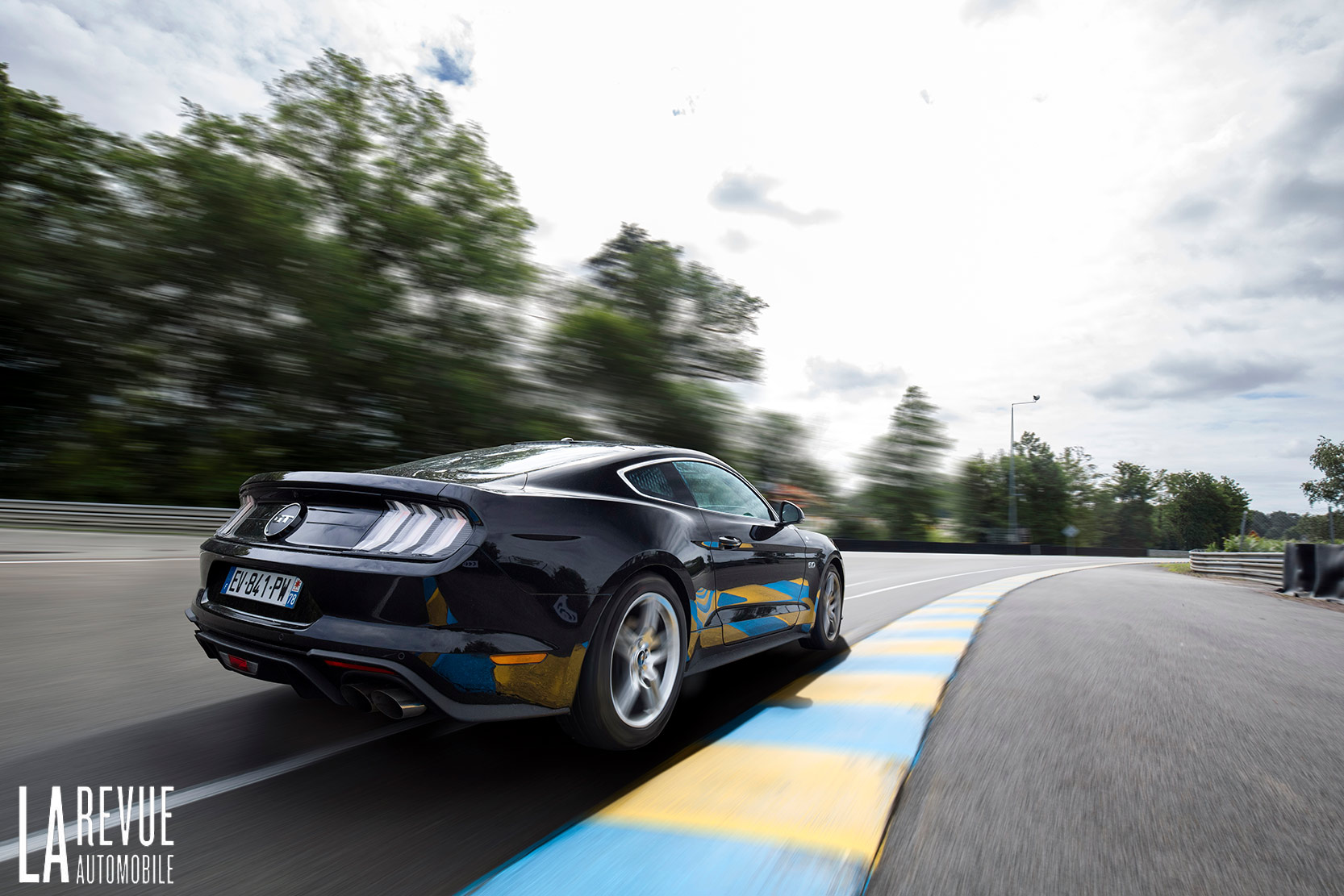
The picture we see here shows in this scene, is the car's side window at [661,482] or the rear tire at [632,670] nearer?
the rear tire at [632,670]

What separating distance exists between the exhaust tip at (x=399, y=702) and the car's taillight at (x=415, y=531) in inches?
18.3

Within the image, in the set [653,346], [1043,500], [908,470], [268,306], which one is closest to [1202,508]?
[1043,500]

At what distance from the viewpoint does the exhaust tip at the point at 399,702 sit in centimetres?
268

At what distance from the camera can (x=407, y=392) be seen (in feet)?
87.5

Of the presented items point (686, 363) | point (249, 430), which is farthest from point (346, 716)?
point (686, 363)

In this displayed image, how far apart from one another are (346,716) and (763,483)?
128ft

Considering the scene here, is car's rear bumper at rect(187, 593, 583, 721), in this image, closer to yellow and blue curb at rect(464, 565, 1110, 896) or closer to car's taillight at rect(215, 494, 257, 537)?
yellow and blue curb at rect(464, 565, 1110, 896)

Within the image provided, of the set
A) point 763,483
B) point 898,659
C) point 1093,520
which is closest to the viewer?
point 898,659

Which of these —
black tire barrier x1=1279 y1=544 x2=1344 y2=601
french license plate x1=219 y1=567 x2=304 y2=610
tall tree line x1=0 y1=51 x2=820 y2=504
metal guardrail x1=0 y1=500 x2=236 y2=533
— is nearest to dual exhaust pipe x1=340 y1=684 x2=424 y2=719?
french license plate x1=219 y1=567 x2=304 y2=610

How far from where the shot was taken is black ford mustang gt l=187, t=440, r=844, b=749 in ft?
8.91

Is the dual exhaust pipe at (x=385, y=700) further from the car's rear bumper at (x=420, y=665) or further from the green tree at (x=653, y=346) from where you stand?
the green tree at (x=653, y=346)

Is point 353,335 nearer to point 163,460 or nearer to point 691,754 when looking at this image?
point 163,460

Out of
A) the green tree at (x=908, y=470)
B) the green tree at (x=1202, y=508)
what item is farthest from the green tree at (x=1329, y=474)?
the green tree at (x=908, y=470)

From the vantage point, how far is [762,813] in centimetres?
274
